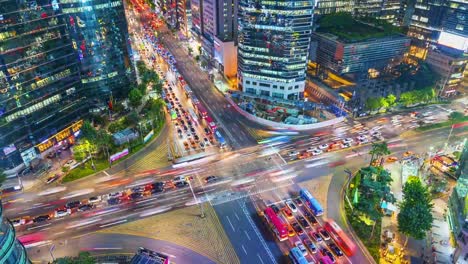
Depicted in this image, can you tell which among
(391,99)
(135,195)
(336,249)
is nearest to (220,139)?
(135,195)

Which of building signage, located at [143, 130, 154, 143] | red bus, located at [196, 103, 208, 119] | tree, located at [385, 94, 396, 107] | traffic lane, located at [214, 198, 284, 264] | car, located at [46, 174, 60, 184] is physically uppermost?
tree, located at [385, 94, 396, 107]

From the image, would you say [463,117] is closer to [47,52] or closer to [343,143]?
[343,143]

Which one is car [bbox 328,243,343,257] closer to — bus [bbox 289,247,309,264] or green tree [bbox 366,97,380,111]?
bus [bbox 289,247,309,264]

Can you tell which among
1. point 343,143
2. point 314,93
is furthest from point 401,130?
point 314,93

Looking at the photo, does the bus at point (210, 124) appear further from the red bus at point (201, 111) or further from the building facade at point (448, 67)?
the building facade at point (448, 67)

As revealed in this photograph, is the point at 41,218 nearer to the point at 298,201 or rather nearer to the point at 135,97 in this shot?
the point at 135,97

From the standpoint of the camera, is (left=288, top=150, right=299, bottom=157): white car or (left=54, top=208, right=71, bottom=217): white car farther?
(left=288, top=150, right=299, bottom=157): white car

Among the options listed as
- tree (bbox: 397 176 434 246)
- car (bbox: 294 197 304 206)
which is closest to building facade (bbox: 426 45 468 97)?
tree (bbox: 397 176 434 246)
